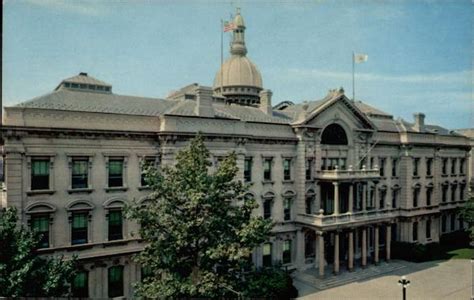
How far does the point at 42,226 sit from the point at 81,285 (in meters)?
4.28

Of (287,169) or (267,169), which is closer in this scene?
(267,169)

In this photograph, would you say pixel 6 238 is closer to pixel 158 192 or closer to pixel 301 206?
pixel 158 192

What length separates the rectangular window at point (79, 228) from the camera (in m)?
21.1

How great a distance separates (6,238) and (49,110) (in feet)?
26.4

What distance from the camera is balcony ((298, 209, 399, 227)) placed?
94.4 feet

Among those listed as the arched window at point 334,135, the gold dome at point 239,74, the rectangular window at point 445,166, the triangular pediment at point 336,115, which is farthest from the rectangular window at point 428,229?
the gold dome at point 239,74

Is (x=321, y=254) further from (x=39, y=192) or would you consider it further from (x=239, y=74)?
(x=239, y=74)

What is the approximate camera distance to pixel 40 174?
20062mm

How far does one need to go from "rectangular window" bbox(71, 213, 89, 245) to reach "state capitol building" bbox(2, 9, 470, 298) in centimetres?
6

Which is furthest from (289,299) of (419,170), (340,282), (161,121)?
(419,170)

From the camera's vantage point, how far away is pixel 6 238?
1500 centimetres

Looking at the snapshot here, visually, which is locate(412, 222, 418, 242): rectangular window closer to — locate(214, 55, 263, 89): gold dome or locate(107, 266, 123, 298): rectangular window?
locate(214, 55, 263, 89): gold dome

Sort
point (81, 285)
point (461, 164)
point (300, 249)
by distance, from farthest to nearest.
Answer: point (461, 164) < point (300, 249) < point (81, 285)

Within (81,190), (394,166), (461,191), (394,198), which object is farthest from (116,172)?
(461,191)
